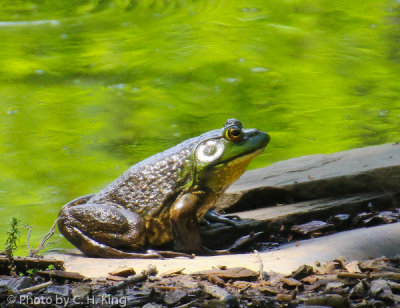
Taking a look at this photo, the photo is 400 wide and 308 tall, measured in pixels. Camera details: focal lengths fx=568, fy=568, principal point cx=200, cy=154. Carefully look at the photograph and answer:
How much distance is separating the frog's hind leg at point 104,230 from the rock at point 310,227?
2.71 feet

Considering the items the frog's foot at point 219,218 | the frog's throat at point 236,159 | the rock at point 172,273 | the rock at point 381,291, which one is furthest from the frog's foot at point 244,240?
the rock at point 381,291

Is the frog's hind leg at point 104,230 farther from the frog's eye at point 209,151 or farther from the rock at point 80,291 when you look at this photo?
the rock at point 80,291

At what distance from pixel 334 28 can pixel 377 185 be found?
4.64 metres

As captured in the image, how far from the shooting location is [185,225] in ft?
9.54

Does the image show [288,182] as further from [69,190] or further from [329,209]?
[69,190]

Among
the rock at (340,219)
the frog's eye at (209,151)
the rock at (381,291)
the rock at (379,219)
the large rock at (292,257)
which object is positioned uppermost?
the frog's eye at (209,151)

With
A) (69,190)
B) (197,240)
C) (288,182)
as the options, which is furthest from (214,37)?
(197,240)

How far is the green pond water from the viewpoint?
506 centimetres

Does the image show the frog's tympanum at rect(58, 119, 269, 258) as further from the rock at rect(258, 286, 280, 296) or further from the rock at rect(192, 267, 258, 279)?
the rock at rect(258, 286, 280, 296)

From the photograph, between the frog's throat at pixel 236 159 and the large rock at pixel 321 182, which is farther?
the large rock at pixel 321 182

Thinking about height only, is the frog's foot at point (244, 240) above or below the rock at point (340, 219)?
below

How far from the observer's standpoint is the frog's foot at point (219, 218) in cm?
310

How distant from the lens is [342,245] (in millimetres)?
2459

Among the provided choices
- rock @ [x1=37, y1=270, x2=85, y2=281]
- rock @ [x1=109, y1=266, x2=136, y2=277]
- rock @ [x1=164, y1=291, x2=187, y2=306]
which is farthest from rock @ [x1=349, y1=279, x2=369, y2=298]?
rock @ [x1=37, y1=270, x2=85, y2=281]
